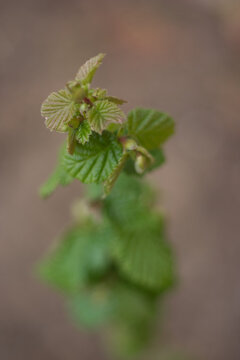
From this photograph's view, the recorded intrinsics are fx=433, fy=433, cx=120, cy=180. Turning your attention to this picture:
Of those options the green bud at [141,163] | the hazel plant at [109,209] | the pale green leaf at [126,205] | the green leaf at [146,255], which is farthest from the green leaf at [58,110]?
the green leaf at [146,255]

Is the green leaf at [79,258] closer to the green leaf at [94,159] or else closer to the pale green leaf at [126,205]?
the pale green leaf at [126,205]

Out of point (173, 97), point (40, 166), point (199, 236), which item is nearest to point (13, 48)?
point (40, 166)

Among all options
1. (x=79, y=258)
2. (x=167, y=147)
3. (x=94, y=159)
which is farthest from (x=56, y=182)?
(x=167, y=147)

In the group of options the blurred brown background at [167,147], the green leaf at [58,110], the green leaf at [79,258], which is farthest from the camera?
the blurred brown background at [167,147]

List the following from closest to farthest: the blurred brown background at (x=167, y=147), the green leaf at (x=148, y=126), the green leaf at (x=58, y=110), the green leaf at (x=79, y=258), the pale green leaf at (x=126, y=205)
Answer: the green leaf at (x=58, y=110), the green leaf at (x=148, y=126), the pale green leaf at (x=126, y=205), the green leaf at (x=79, y=258), the blurred brown background at (x=167, y=147)

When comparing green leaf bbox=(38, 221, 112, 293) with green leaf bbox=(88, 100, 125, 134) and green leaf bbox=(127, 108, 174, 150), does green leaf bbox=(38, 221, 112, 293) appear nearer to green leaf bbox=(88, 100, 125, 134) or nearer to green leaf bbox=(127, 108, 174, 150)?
green leaf bbox=(127, 108, 174, 150)

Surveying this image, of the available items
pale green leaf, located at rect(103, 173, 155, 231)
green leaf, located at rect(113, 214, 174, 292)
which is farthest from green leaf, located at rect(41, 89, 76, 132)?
green leaf, located at rect(113, 214, 174, 292)
